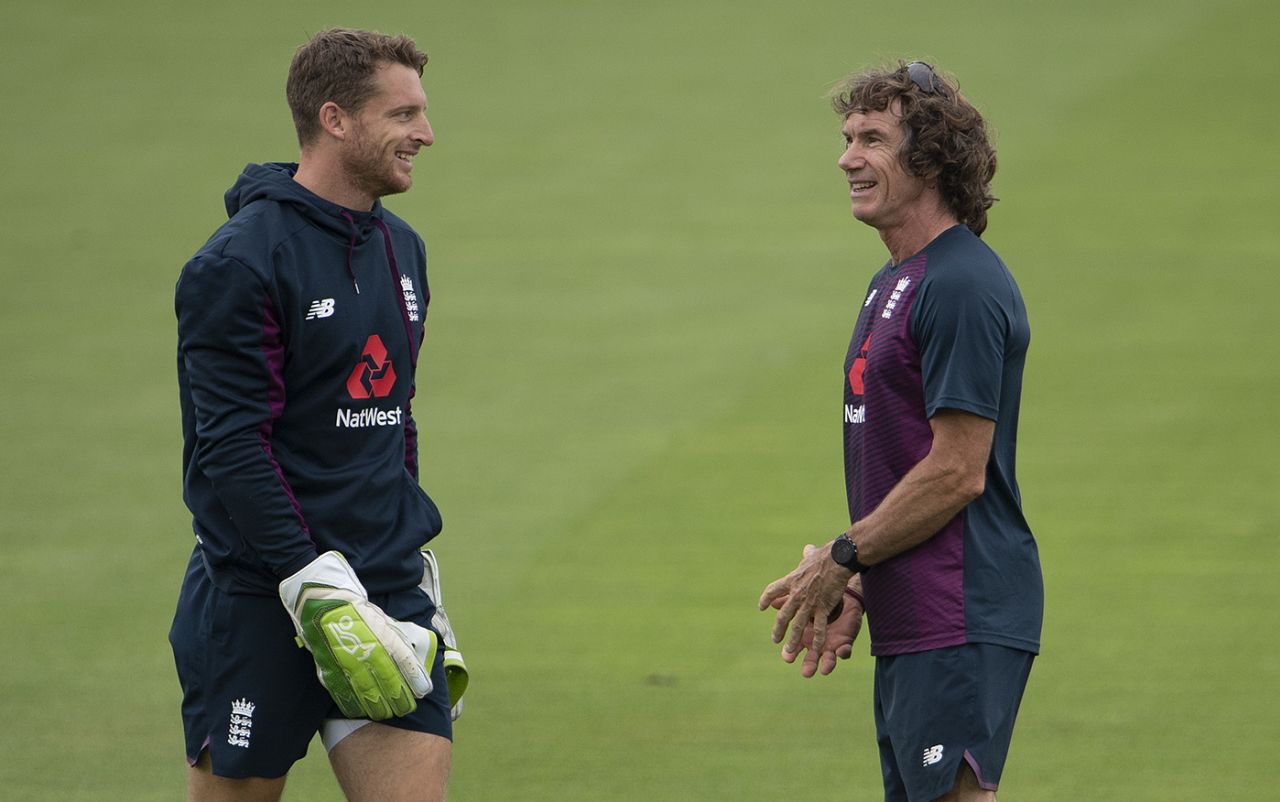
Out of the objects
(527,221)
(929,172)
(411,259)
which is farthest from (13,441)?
(929,172)

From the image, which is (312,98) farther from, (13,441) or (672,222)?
(672,222)

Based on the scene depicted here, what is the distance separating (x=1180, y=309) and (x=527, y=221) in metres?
4.41

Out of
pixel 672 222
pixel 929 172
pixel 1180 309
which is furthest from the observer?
pixel 672 222

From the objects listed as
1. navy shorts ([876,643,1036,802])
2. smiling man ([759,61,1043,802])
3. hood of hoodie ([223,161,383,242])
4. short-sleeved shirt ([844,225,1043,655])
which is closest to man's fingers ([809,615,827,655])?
smiling man ([759,61,1043,802])

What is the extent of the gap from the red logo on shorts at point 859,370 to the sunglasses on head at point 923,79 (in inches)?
23.2

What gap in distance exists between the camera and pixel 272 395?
3.86m

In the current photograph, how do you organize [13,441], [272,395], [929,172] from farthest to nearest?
[13,441], [929,172], [272,395]

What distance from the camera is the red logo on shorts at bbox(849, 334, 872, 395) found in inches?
162

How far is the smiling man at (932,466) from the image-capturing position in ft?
12.8

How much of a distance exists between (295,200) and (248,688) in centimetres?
108

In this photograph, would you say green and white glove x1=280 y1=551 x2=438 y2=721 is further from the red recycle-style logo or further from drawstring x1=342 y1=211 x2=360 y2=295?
drawstring x1=342 y1=211 x2=360 y2=295

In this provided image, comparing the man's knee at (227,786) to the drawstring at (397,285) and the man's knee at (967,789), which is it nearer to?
the drawstring at (397,285)

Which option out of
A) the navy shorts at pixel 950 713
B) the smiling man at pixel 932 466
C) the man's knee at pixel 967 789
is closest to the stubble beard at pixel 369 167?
the smiling man at pixel 932 466

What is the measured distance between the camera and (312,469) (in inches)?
156
